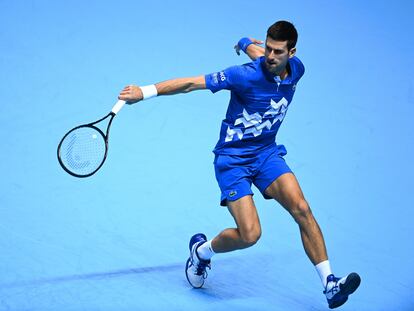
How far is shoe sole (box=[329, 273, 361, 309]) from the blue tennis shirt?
104cm

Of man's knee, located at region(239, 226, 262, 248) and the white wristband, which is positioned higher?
the white wristband

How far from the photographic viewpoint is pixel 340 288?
4.74m

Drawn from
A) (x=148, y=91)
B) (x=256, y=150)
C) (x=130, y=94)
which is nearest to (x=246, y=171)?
(x=256, y=150)

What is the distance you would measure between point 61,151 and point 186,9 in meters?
4.51

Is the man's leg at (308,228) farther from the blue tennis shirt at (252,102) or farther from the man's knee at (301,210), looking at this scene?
the blue tennis shirt at (252,102)

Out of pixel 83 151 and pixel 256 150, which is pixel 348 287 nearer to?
pixel 256 150

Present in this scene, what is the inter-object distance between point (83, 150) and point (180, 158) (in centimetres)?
224

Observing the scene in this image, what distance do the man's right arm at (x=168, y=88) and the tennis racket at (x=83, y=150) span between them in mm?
236

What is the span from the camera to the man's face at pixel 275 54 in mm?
4844

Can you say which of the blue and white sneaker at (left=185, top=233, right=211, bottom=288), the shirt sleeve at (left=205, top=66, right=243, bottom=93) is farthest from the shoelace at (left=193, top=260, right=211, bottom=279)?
the shirt sleeve at (left=205, top=66, right=243, bottom=93)

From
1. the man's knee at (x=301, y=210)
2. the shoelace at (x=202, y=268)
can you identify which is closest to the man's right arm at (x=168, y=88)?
the man's knee at (x=301, y=210)

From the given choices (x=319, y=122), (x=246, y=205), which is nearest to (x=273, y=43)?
(x=246, y=205)

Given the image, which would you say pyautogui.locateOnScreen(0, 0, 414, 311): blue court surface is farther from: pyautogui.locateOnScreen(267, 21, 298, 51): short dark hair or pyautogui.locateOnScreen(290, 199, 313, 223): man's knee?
pyautogui.locateOnScreen(267, 21, 298, 51): short dark hair

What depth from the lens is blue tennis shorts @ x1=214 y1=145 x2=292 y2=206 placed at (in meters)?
5.11
